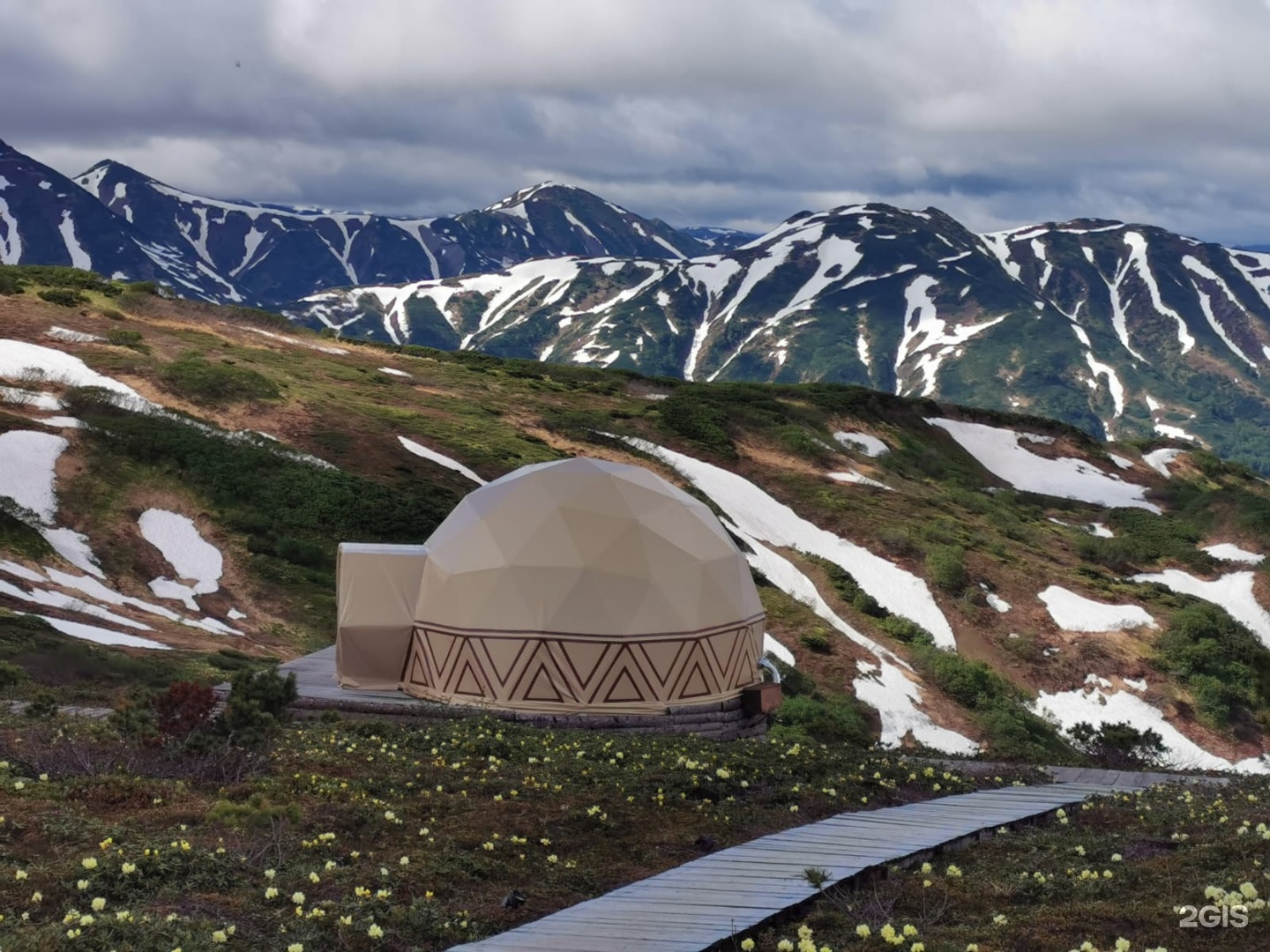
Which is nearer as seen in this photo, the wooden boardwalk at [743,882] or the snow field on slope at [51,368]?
the wooden boardwalk at [743,882]

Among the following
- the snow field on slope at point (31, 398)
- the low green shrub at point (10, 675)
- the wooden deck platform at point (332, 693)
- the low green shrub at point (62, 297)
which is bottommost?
the wooden deck platform at point (332, 693)

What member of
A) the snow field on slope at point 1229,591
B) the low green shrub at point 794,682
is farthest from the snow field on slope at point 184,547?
the snow field on slope at point 1229,591

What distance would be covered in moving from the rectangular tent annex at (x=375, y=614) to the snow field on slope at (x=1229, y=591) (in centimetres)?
5598

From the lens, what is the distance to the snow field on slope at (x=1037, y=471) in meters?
109

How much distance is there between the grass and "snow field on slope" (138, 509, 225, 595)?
23364 millimetres

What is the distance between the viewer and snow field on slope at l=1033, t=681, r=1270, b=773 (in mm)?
50281

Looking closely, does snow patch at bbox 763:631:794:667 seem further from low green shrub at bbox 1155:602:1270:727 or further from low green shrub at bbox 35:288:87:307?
low green shrub at bbox 35:288:87:307

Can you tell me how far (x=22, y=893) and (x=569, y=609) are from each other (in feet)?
52.7

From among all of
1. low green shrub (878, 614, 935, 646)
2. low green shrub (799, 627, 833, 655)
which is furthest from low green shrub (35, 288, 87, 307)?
low green shrub (878, 614, 935, 646)

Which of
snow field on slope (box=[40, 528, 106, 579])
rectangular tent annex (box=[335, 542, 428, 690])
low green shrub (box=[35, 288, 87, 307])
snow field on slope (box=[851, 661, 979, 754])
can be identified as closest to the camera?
rectangular tent annex (box=[335, 542, 428, 690])

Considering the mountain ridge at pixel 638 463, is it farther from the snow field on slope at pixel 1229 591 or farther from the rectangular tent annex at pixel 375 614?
the rectangular tent annex at pixel 375 614

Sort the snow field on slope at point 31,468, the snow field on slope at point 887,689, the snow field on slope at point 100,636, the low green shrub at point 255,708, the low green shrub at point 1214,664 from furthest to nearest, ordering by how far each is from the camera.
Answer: the low green shrub at point 1214,664
the snow field on slope at point 887,689
the snow field on slope at point 31,468
the snow field on slope at point 100,636
the low green shrub at point 255,708

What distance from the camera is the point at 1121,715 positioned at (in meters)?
52.4

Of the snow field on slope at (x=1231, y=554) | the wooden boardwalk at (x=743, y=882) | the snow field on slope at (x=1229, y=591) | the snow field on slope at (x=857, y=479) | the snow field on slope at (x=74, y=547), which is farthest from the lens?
the snow field on slope at (x=1231, y=554)
